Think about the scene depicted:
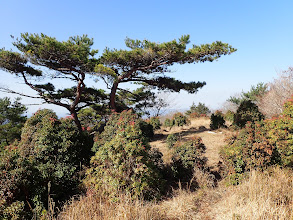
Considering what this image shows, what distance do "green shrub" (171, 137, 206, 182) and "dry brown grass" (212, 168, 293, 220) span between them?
133 cm

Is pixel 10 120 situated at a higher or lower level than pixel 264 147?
higher

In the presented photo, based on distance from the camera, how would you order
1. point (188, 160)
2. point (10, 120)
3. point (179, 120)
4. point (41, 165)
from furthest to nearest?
1. point (179, 120)
2. point (10, 120)
3. point (188, 160)
4. point (41, 165)

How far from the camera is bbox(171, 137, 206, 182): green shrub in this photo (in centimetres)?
533

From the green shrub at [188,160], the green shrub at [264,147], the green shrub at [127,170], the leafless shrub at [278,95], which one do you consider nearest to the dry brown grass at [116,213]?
the green shrub at [127,170]

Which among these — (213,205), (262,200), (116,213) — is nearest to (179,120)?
(213,205)

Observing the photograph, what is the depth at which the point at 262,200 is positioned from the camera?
2969mm

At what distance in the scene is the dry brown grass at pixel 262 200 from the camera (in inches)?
106

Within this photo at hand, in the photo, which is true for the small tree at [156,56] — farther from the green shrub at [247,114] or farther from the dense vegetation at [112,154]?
the green shrub at [247,114]

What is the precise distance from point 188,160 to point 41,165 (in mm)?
4413

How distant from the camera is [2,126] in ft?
37.4

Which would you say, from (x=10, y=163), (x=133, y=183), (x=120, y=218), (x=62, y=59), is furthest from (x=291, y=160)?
(x=62, y=59)

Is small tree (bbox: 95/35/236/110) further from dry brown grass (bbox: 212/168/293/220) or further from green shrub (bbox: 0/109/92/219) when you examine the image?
dry brown grass (bbox: 212/168/293/220)

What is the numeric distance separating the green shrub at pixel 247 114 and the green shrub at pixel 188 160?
459 centimetres

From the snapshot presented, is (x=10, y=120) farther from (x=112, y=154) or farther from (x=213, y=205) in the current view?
(x=213, y=205)
